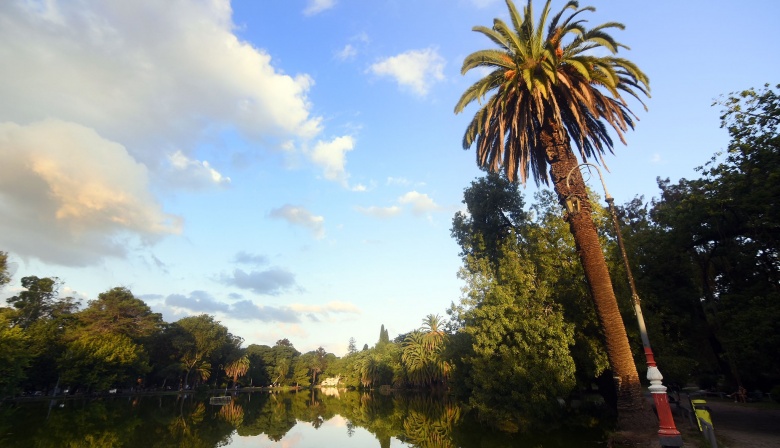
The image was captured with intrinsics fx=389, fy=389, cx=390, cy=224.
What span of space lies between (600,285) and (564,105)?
9.17m

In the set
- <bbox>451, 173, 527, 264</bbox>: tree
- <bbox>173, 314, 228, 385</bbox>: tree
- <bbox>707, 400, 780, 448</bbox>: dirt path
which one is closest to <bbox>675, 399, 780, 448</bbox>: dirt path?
<bbox>707, 400, 780, 448</bbox>: dirt path

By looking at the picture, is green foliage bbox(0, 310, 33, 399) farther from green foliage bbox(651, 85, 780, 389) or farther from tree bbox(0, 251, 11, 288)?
green foliage bbox(651, 85, 780, 389)

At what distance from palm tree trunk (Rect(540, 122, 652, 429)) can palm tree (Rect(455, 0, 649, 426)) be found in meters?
0.04

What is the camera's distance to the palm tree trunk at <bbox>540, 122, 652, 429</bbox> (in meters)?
16.3

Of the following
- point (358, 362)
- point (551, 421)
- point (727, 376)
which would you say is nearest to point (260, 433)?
point (551, 421)

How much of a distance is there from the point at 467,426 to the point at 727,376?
77.8 feet

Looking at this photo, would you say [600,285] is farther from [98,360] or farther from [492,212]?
[98,360]

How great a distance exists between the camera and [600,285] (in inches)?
698

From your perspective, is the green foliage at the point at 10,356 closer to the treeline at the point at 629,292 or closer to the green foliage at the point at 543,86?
the treeline at the point at 629,292

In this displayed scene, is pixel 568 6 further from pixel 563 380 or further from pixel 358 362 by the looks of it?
pixel 358 362

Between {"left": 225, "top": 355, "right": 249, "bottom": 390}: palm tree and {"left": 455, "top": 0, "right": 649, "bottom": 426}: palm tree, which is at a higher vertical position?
{"left": 455, "top": 0, "right": 649, "bottom": 426}: palm tree

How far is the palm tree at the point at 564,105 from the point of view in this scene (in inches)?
687

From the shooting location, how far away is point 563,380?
22.6 metres

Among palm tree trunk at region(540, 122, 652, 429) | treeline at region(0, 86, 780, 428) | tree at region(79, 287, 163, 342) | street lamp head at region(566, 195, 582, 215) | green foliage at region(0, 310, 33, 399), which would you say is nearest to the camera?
palm tree trunk at region(540, 122, 652, 429)
